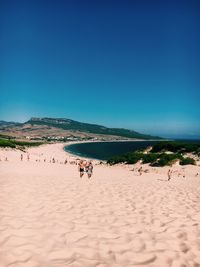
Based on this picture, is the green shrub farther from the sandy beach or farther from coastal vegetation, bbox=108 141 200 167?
the sandy beach

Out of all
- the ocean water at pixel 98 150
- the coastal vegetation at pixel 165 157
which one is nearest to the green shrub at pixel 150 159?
the coastal vegetation at pixel 165 157

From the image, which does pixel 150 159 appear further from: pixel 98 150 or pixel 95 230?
pixel 98 150

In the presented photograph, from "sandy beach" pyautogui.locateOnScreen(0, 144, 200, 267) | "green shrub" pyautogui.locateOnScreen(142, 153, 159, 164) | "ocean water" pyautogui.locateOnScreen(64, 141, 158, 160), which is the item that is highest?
"sandy beach" pyautogui.locateOnScreen(0, 144, 200, 267)

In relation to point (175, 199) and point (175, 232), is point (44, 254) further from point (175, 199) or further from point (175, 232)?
point (175, 199)

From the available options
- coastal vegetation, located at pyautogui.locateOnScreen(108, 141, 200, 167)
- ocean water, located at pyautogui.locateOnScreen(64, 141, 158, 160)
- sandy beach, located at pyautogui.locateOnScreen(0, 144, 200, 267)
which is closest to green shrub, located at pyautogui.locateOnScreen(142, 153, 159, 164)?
coastal vegetation, located at pyautogui.locateOnScreen(108, 141, 200, 167)

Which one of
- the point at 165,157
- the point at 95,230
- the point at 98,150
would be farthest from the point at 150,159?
the point at 98,150

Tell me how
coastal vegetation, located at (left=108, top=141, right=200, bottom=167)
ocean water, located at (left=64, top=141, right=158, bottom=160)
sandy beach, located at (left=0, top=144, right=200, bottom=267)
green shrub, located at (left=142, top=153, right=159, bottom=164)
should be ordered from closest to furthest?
sandy beach, located at (left=0, top=144, right=200, bottom=267), coastal vegetation, located at (left=108, top=141, right=200, bottom=167), green shrub, located at (left=142, top=153, right=159, bottom=164), ocean water, located at (left=64, top=141, right=158, bottom=160)

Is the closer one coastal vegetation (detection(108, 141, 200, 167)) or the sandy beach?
the sandy beach

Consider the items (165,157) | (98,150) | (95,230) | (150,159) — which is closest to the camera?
(95,230)

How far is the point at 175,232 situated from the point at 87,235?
8.09ft

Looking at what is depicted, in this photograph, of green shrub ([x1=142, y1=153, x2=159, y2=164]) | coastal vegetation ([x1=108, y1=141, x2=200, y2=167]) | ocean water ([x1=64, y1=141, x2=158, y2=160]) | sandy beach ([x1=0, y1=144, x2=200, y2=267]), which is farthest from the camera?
ocean water ([x1=64, y1=141, x2=158, y2=160])

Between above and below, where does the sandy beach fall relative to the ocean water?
above

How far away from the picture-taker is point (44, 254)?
5645 millimetres

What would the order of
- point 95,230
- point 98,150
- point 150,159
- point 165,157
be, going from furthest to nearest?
1. point 98,150
2. point 150,159
3. point 165,157
4. point 95,230
